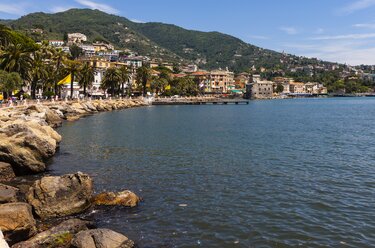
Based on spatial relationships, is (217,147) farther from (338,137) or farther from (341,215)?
(341,215)

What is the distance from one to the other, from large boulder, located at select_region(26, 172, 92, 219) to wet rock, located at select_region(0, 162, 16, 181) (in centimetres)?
553

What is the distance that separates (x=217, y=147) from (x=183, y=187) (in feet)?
47.8

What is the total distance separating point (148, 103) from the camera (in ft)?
424

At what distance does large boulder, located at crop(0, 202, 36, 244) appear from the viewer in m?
11.8

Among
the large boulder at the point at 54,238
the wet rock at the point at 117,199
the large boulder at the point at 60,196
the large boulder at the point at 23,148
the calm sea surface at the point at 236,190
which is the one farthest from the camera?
the large boulder at the point at 23,148

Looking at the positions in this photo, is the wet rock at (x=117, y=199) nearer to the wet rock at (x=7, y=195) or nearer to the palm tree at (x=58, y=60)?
the wet rock at (x=7, y=195)

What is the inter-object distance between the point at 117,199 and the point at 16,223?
502 cm

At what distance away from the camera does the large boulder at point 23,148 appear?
68.0 feet

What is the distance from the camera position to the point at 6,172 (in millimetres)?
20219

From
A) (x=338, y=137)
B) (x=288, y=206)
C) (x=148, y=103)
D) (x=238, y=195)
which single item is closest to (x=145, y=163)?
(x=238, y=195)

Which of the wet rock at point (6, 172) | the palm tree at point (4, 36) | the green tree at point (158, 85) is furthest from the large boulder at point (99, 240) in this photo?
the green tree at point (158, 85)

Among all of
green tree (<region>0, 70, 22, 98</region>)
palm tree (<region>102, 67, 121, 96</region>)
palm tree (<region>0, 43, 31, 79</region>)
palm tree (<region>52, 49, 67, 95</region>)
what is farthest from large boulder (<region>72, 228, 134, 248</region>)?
palm tree (<region>102, 67, 121, 96</region>)

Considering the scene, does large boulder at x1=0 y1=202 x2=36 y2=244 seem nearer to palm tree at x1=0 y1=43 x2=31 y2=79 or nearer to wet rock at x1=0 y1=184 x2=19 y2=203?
wet rock at x1=0 y1=184 x2=19 y2=203

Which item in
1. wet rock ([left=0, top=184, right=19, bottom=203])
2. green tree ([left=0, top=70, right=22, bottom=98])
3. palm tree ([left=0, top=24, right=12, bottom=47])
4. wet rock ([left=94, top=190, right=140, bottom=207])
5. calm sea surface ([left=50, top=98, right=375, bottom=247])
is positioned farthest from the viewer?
palm tree ([left=0, top=24, right=12, bottom=47])
